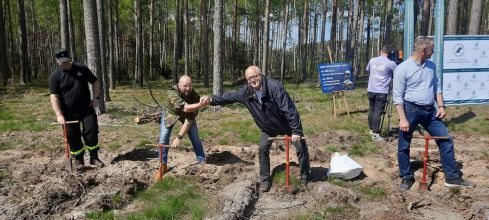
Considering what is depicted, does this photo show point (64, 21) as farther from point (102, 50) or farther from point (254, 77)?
point (254, 77)

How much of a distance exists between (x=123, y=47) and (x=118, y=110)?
972 inches

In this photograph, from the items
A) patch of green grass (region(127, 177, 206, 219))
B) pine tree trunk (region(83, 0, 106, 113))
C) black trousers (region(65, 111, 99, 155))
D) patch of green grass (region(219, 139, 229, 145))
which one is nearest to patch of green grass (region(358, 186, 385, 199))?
patch of green grass (region(127, 177, 206, 219))

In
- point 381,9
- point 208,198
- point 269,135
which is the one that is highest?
point 381,9

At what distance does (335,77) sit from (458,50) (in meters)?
3.67

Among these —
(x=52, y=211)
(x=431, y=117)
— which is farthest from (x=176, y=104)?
(x=431, y=117)

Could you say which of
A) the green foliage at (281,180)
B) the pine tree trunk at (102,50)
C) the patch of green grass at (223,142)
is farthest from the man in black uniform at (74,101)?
the pine tree trunk at (102,50)

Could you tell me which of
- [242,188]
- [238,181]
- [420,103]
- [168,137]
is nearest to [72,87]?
[168,137]

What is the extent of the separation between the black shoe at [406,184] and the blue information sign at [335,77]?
21.7 feet

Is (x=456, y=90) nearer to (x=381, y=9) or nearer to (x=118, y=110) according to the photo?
(x=118, y=110)

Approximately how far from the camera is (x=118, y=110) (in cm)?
1254

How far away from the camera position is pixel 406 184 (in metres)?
5.22

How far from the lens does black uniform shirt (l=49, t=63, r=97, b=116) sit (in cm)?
595

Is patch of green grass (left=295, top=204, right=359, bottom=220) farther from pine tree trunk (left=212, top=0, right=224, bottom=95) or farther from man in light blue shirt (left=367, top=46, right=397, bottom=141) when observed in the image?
pine tree trunk (left=212, top=0, right=224, bottom=95)

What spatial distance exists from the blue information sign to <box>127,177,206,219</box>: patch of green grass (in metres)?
7.24
